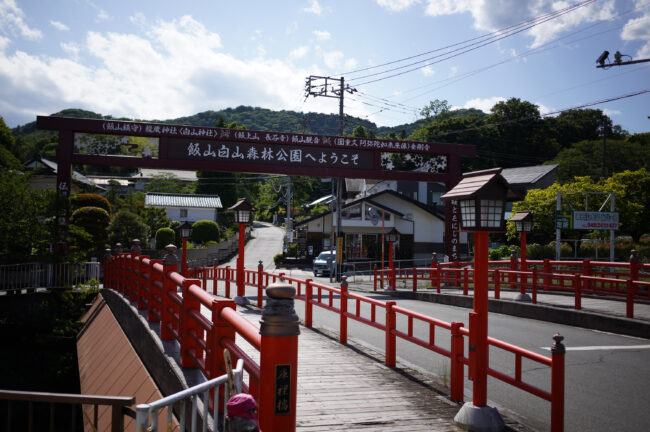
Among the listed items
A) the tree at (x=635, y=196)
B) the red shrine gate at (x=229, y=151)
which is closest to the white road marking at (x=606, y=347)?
the red shrine gate at (x=229, y=151)

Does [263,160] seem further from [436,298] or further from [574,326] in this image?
[574,326]

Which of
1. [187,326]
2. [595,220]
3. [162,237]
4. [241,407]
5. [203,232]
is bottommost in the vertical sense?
[187,326]

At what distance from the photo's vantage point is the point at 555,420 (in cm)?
496

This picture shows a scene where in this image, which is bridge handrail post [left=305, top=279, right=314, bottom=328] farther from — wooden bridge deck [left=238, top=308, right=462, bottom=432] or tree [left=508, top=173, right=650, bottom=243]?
tree [left=508, top=173, right=650, bottom=243]

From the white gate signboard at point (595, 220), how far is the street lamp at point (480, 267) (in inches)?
777

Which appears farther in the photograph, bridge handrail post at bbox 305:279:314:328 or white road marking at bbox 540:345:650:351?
bridge handrail post at bbox 305:279:314:328

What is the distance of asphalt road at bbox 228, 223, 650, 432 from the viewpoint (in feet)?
20.3

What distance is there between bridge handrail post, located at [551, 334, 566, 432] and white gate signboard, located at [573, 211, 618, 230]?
795 inches

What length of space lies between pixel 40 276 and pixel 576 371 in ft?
59.5

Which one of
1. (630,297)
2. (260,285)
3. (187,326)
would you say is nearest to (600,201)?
(630,297)

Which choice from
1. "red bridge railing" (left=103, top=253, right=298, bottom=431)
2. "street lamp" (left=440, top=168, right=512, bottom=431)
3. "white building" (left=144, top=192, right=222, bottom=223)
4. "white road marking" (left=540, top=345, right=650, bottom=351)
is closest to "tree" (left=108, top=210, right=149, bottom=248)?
"white building" (left=144, top=192, right=222, bottom=223)

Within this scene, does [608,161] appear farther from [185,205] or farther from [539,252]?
[185,205]

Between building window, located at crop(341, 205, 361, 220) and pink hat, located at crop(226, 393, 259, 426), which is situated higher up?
building window, located at crop(341, 205, 361, 220)

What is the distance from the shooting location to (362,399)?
6020 millimetres
